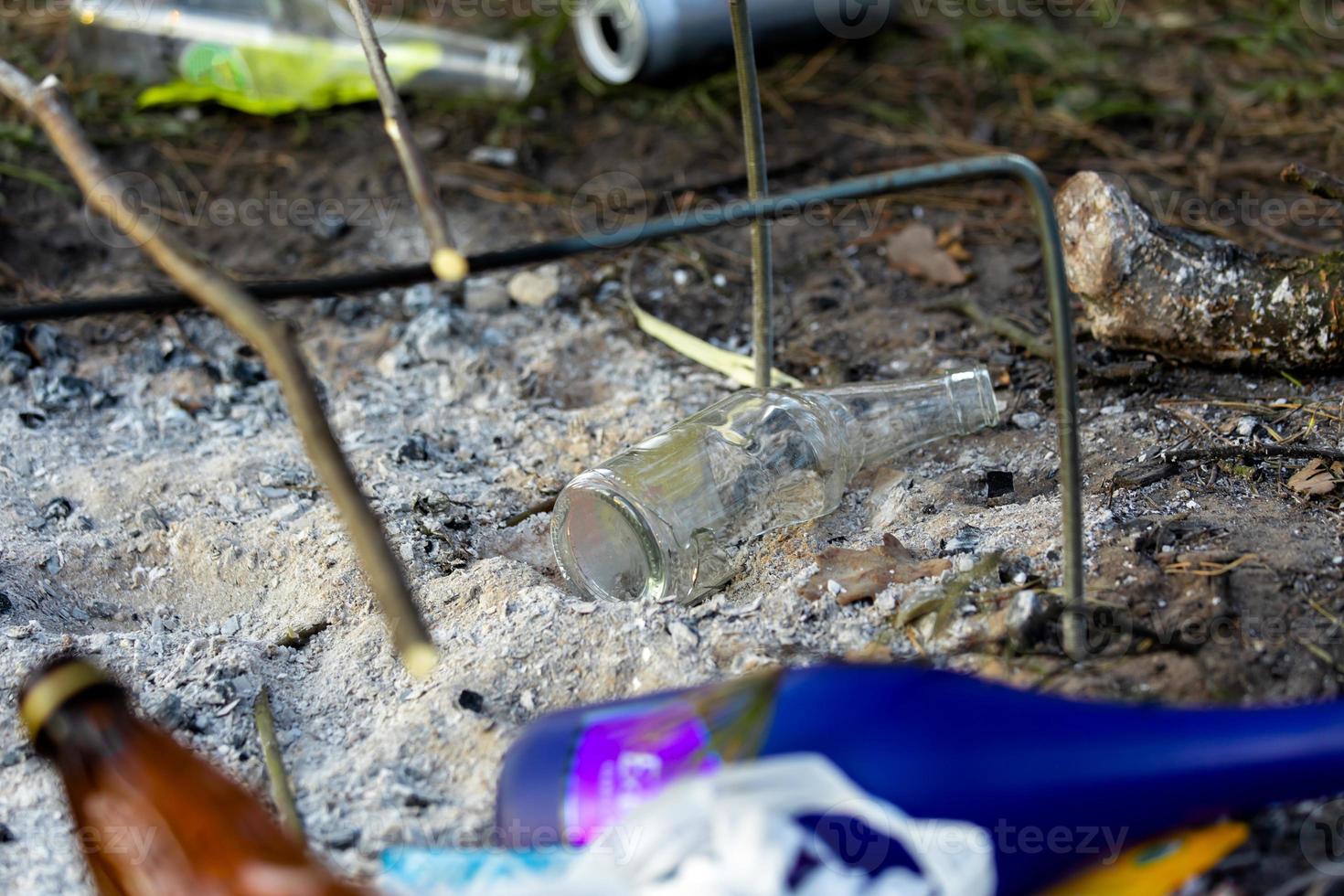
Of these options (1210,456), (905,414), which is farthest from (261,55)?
(1210,456)

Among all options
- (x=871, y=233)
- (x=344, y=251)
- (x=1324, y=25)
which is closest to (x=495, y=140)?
(x=344, y=251)

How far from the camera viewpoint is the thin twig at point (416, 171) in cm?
110

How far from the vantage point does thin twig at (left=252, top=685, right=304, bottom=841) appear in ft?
4.24

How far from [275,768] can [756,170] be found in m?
1.08

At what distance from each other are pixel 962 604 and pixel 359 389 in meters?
1.31

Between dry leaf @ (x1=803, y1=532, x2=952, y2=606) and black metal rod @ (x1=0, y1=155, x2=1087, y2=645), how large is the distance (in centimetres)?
26

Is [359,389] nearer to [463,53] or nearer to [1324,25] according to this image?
[463,53]

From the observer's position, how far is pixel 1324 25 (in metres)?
3.54

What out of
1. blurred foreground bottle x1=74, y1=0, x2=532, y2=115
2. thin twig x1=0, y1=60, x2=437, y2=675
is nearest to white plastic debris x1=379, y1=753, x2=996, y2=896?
thin twig x1=0, y1=60, x2=437, y2=675

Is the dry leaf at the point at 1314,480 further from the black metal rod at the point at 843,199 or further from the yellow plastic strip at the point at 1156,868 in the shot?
the yellow plastic strip at the point at 1156,868

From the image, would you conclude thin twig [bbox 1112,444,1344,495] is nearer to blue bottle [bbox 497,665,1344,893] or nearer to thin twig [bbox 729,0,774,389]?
thin twig [bbox 729,0,774,389]

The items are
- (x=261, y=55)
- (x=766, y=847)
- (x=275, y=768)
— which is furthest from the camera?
(x=261, y=55)

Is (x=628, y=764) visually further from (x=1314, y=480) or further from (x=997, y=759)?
(x=1314, y=480)

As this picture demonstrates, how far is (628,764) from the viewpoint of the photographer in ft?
3.56
